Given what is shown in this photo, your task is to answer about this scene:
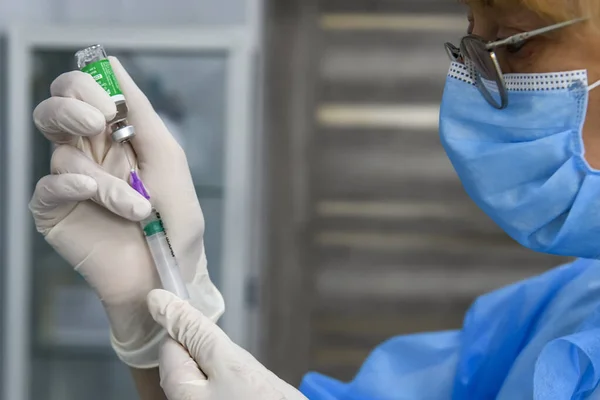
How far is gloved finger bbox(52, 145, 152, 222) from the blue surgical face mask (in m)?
0.43

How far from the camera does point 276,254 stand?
8.06ft

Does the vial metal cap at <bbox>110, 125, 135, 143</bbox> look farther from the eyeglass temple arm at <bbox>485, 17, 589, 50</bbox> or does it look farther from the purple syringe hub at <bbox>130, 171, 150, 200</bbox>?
the eyeglass temple arm at <bbox>485, 17, 589, 50</bbox>

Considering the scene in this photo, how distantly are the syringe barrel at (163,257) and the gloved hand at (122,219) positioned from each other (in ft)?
0.10

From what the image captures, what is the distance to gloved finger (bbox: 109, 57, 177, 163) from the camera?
0.91 meters

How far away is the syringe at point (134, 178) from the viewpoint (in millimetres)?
862

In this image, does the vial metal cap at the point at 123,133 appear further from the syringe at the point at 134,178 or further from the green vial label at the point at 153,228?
the green vial label at the point at 153,228

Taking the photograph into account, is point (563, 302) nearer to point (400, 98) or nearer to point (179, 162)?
point (179, 162)

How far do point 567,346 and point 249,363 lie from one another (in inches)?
15.6

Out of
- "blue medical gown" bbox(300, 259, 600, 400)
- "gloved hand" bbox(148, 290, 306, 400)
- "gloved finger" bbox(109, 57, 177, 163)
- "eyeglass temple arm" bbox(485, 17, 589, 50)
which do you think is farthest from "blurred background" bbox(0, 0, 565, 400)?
"eyeglass temple arm" bbox(485, 17, 589, 50)

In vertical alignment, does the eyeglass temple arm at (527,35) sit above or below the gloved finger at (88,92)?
above

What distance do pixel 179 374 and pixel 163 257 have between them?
0.18m

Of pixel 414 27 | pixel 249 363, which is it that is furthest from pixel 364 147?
pixel 249 363

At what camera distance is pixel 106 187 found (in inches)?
33.5

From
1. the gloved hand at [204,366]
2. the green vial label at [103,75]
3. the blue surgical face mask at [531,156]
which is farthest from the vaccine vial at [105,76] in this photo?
the blue surgical face mask at [531,156]
